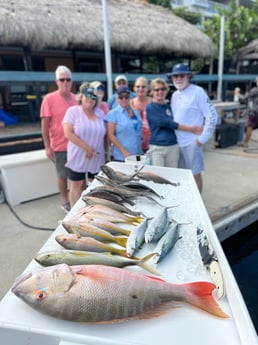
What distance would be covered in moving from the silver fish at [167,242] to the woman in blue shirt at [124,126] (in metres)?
1.65

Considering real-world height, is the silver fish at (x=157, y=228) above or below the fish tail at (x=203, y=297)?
above

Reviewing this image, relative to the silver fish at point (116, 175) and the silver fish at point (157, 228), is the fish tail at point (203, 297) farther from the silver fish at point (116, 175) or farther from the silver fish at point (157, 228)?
the silver fish at point (116, 175)

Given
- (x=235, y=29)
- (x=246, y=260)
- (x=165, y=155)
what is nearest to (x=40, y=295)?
(x=165, y=155)

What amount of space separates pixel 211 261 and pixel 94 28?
395 inches

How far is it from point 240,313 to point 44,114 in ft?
Answer: 9.08

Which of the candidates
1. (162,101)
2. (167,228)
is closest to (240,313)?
(167,228)

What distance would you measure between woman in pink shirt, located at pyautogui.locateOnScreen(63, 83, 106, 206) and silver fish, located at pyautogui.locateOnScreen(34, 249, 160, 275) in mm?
1750

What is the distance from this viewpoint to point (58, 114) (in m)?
3.06

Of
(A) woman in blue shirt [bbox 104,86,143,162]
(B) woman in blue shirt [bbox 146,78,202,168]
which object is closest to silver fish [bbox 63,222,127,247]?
(A) woman in blue shirt [bbox 104,86,143,162]

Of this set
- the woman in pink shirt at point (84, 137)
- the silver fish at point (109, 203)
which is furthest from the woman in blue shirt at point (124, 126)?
the silver fish at point (109, 203)

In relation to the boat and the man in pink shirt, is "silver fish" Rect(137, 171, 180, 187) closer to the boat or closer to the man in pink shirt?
the boat

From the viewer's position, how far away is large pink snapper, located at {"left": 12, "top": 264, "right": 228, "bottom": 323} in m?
0.84

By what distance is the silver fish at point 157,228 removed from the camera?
127 cm

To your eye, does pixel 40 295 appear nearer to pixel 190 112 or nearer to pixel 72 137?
pixel 72 137
